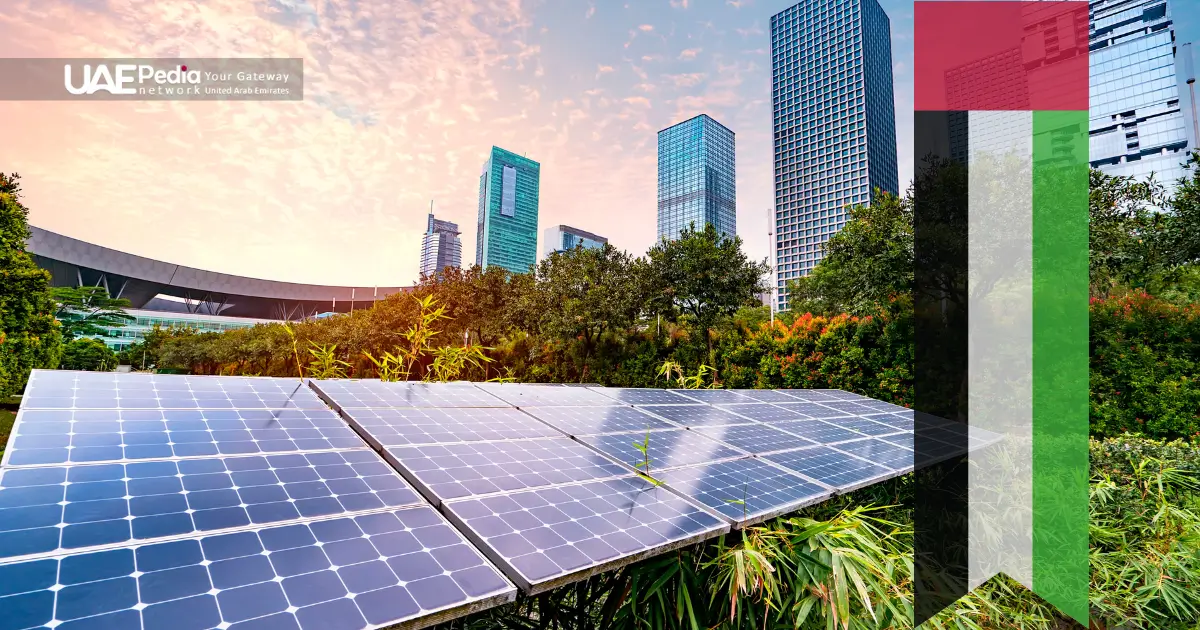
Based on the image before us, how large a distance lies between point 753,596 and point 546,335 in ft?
46.1

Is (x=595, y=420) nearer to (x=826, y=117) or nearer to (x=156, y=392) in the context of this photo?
(x=156, y=392)

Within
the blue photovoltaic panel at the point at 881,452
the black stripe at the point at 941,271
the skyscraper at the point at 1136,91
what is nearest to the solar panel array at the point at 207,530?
the blue photovoltaic panel at the point at 881,452

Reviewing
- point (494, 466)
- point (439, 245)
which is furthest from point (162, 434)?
point (439, 245)

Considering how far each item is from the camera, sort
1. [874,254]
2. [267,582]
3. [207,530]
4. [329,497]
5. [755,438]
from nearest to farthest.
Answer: [267,582] → [207,530] → [329,497] → [755,438] → [874,254]

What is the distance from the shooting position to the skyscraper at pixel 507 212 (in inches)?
5103

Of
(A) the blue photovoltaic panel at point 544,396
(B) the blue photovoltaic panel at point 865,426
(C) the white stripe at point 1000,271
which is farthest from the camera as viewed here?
(C) the white stripe at point 1000,271

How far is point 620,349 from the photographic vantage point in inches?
629

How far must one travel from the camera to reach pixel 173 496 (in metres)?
1.87

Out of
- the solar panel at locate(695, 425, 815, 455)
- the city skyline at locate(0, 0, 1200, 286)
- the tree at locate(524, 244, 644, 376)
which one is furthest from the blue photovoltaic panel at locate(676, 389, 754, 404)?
the tree at locate(524, 244, 644, 376)

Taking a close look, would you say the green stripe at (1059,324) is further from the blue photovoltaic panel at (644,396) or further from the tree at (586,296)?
the tree at (586,296)

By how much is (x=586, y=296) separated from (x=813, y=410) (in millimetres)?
9850

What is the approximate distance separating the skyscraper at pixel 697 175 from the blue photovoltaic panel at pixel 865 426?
113828 mm

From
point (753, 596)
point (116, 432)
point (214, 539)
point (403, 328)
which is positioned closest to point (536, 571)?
point (214, 539)

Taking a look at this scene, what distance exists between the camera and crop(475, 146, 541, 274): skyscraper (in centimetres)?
12962
